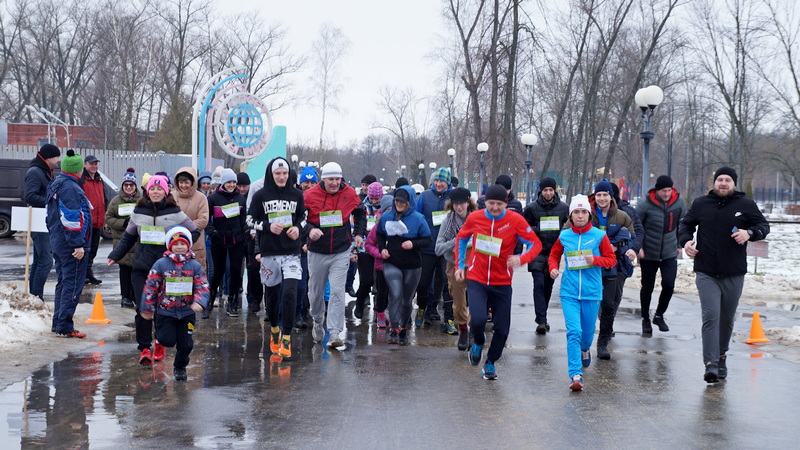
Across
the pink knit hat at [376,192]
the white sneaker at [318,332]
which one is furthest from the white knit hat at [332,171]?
the pink knit hat at [376,192]

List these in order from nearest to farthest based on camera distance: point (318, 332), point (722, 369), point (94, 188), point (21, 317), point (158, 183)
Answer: point (722, 369)
point (158, 183)
point (21, 317)
point (318, 332)
point (94, 188)

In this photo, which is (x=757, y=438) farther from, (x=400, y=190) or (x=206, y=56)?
(x=206, y=56)

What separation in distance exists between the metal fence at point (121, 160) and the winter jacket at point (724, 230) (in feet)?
87.0

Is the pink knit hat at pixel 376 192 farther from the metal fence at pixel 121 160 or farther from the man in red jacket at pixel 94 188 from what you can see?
the metal fence at pixel 121 160

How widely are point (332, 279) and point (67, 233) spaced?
2.91 m

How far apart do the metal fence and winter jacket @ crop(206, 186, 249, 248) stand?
21208 millimetres

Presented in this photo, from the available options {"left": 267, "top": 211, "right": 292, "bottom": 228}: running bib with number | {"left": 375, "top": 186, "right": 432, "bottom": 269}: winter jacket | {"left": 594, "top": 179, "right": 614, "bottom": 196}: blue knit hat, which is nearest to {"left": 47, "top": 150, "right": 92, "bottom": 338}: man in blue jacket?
{"left": 267, "top": 211, "right": 292, "bottom": 228}: running bib with number

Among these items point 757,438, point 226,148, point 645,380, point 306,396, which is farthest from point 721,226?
point 226,148

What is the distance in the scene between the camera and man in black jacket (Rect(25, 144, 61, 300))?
10430 mm

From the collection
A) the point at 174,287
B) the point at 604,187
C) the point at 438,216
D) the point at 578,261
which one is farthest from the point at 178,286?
the point at 604,187

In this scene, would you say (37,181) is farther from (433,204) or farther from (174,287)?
(433,204)

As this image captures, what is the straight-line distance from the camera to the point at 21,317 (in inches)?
387

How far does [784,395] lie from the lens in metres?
7.67

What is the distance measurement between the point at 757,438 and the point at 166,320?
501 centimetres
